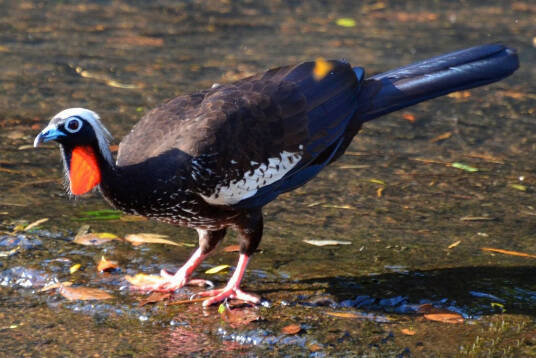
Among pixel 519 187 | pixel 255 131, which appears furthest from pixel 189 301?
pixel 519 187

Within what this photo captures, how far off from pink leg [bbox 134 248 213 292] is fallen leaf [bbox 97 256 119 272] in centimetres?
23

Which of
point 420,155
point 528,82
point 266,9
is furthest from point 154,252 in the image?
point 266,9

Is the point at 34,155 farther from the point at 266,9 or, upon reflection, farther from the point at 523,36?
the point at 523,36

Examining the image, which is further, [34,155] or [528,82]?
[528,82]

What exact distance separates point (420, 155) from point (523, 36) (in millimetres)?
3976

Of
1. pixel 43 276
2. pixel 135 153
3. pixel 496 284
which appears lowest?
pixel 496 284

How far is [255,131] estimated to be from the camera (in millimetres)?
4406

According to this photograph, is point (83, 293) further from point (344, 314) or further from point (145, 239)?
point (344, 314)

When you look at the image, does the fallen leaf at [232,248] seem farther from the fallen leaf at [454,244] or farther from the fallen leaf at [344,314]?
the fallen leaf at [454,244]

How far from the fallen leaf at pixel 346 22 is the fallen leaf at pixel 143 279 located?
20.1 feet

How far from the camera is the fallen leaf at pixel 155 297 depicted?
13.8ft

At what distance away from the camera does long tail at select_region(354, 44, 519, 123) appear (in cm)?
473

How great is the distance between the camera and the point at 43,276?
14.2 ft

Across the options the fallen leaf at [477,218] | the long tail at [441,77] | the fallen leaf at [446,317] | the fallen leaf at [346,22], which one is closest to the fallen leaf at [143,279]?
the fallen leaf at [446,317]
